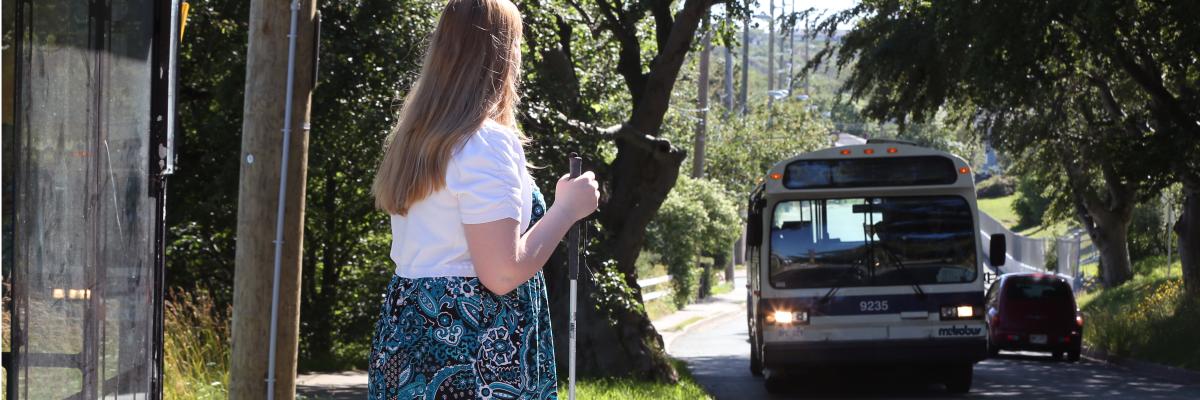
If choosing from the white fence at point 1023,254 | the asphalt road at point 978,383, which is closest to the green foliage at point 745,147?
the white fence at point 1023,254

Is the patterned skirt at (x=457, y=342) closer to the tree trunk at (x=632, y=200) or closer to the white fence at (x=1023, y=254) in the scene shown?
the tree trunk at (x=632, y=200)

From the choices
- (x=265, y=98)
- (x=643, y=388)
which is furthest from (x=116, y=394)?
(x=643, y=388)

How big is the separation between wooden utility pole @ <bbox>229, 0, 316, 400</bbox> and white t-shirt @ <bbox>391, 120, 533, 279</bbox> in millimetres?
3009

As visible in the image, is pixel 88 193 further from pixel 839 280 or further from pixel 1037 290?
pixel 1037 290

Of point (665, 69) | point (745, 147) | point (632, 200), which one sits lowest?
point (632, 200)

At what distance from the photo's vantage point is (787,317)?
15.0m

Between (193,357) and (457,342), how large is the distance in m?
7.77

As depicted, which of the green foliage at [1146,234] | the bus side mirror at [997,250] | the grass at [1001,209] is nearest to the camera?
the bus side mirror at [997,250]

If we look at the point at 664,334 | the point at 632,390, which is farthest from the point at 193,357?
the point at 664,334

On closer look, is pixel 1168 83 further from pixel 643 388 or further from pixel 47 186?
pixel 47 186

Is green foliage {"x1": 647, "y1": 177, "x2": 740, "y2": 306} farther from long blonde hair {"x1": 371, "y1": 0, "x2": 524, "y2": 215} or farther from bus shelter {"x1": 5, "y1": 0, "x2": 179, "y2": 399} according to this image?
long blonde hair {"x1": 371, "y1": 0, "x2": 524, "y2": 215}

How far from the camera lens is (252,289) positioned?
19.8 feet

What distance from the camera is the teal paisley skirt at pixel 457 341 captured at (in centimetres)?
301

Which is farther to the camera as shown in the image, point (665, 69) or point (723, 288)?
point (723, 288)
